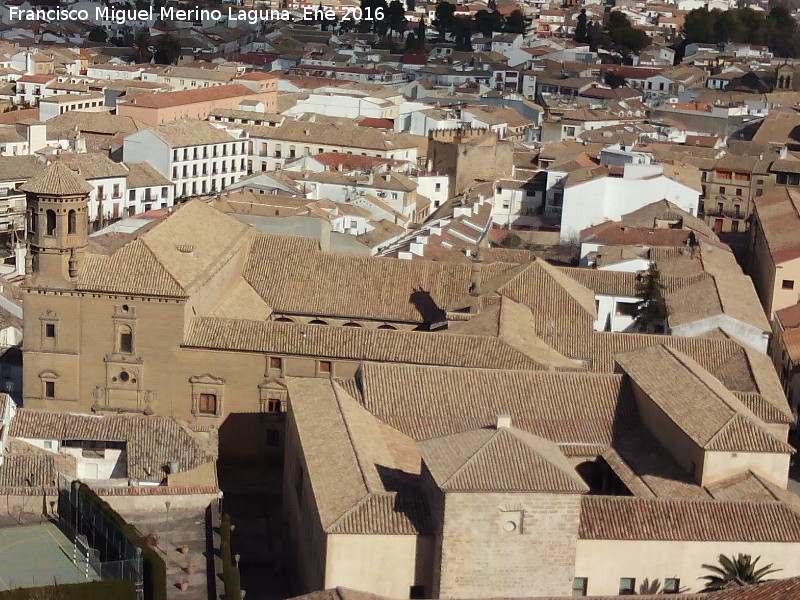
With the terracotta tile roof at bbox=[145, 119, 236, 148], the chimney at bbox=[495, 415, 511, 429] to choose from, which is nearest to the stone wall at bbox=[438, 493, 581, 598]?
the chimney at bbox=[495, 415, 511, 429]

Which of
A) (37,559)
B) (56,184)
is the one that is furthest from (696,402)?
(56,184)

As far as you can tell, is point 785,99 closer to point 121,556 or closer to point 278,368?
point 278,368

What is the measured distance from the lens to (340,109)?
264 ft

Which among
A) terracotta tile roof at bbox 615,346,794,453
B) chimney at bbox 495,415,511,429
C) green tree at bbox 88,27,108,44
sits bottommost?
green tree at bbox 88,27,108,44

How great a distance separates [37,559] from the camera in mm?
24844

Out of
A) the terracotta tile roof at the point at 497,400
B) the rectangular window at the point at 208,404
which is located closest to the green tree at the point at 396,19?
the rectangular window at the point at 208,404

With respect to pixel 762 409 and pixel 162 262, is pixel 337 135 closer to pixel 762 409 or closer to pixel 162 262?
pixel 162 262

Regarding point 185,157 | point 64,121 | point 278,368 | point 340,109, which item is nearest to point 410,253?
point 278,368

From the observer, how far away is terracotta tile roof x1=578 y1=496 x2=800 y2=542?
24.3m

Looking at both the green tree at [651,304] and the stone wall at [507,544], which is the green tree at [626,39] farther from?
the stone wall at [507,544]

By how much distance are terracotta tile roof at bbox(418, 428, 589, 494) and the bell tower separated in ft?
37.4

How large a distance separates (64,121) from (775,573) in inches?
2063

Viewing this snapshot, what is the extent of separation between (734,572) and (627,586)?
5.10ft

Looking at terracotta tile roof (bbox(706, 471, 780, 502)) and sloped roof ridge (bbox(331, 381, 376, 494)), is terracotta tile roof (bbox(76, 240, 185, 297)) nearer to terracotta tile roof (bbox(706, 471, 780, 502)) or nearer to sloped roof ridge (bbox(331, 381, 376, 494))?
sloped roof ridge (bbox(331, 381, 376, 494))
